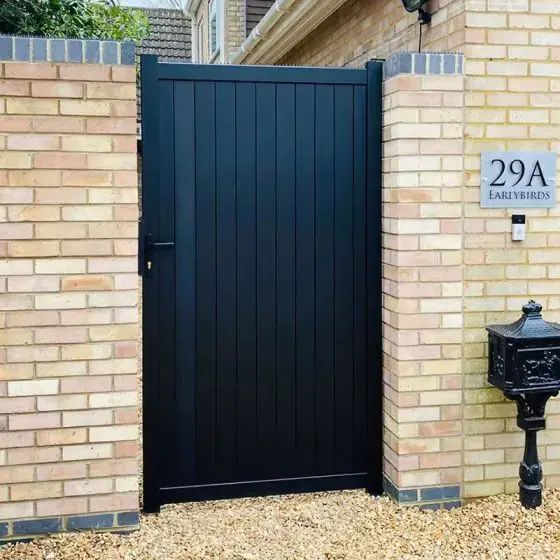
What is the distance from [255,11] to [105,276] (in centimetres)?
950

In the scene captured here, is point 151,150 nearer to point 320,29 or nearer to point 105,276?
point 105,276

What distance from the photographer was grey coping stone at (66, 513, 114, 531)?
139 inches

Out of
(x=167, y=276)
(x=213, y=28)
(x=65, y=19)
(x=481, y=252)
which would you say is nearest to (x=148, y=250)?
(x=167, y=276)

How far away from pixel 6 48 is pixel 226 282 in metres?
1.48

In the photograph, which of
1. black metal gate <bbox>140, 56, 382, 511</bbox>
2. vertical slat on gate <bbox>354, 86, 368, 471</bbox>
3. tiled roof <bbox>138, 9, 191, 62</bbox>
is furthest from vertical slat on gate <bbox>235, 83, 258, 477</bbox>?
tiled roof <bbox>138, 9, 191, 62</bbox>

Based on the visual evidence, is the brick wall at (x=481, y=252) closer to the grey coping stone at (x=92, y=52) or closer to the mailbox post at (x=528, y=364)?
the mailbox post at (x=528, y=364)

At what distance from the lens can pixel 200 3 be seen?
16.3 meters

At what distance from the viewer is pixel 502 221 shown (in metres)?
3.85

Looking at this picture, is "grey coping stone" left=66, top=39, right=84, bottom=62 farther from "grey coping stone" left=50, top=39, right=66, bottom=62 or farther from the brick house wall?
the brick house wall

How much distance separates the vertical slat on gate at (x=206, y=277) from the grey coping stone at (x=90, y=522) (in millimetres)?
522

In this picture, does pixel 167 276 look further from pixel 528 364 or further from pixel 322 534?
pixel 528 364

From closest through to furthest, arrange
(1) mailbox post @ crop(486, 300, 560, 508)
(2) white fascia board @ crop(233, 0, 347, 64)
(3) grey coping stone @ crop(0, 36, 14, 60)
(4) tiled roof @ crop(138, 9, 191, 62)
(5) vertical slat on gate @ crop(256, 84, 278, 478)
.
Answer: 1. (3) grey coping stone @ crop(0, 36, 14, 60)
2. (1) mailbox post @ crop(486, 300, 560, 508)
3. (5) vertical slat on gate @ crop(256, 84, 278, 478)
4. (2) white fascia board @ crop(233, 0, 347, 64)
5. (4) tiled roof @ crop(138, 9, 191, 62)

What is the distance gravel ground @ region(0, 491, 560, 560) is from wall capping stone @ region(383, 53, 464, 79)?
7.15 feet

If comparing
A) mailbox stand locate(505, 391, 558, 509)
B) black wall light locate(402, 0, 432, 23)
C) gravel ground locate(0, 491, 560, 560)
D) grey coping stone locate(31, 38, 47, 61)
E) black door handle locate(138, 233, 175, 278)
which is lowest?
gravel ground locate(0, 491, 560, 560)
